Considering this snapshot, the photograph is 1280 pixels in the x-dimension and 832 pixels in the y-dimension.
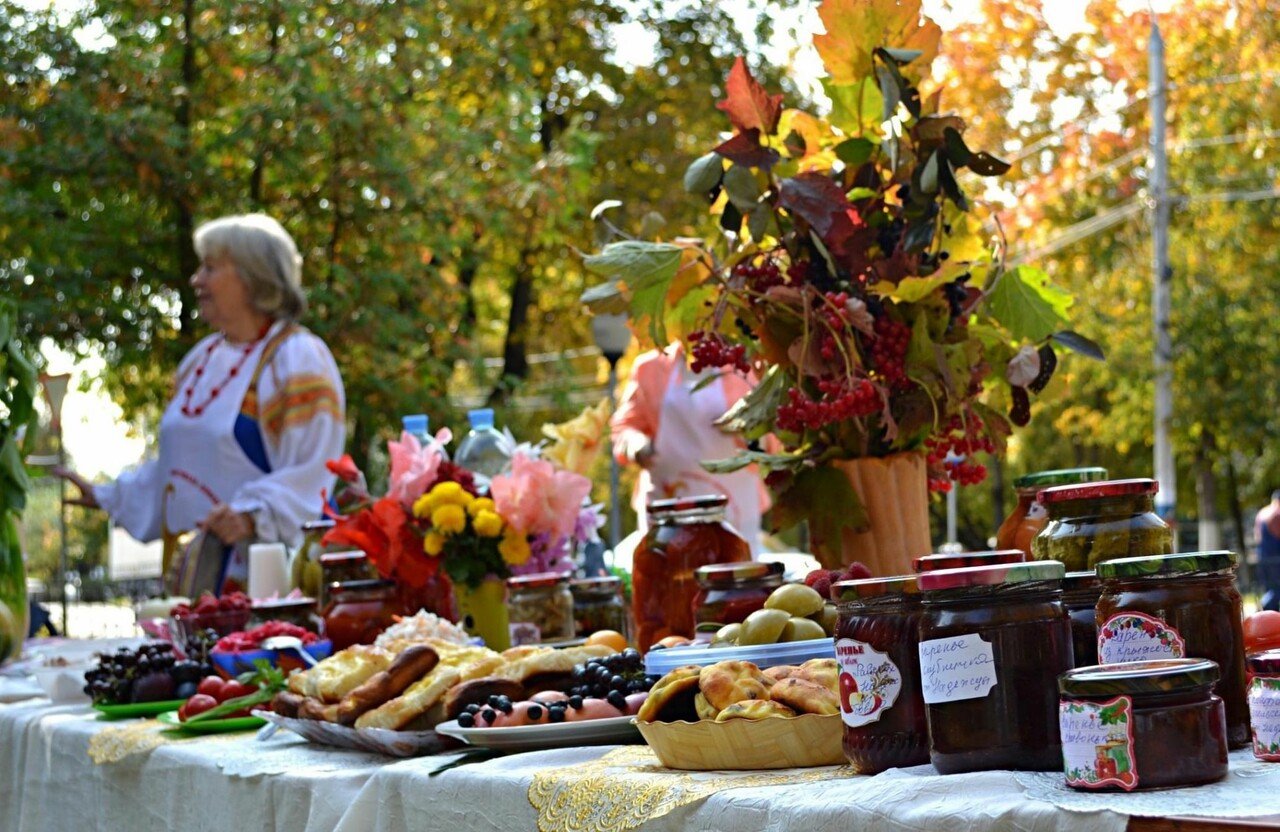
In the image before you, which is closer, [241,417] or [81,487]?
[241,417]

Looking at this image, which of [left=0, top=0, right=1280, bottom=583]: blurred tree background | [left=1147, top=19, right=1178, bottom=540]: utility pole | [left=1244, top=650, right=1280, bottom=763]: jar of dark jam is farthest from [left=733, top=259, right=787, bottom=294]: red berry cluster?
[left=1147, top=19, right=1178, bottom=540]: utility pole

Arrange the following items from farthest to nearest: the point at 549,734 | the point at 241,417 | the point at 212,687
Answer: the point at 241,417 < the point at 212,687 < the point at 549,734

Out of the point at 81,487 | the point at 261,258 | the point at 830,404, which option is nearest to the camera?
the point at 830,404

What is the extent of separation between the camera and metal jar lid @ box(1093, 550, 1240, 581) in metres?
1.50

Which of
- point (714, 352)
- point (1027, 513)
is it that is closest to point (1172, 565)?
point (1027, 513)

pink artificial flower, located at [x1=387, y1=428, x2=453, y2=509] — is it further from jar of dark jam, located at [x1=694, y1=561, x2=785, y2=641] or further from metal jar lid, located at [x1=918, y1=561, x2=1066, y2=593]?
metal jar lid, located at [x1=918, y1=561, x2=1066, y2=593]

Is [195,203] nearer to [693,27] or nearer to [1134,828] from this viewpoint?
[693,27]

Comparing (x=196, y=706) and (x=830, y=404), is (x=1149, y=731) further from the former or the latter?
(x=196, y=706)

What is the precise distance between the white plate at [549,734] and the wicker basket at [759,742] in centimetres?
26

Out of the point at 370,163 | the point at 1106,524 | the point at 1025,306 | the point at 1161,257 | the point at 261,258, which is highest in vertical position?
the point at 1161,257

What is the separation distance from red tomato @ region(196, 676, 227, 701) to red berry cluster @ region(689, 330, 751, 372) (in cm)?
95

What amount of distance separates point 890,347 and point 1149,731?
4.18ft

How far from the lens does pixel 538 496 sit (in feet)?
10.3

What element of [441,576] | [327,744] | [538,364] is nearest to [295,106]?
[538,364]
